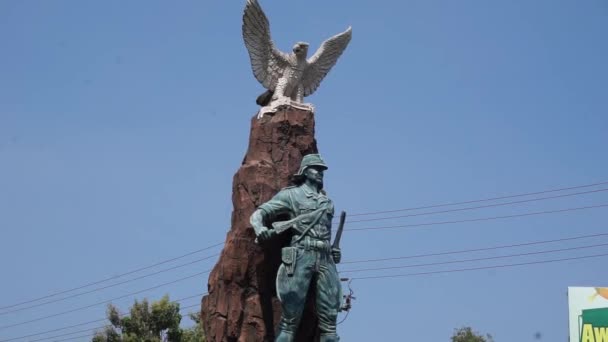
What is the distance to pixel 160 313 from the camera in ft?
73.6

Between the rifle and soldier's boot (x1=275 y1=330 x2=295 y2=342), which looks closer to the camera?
soldier's boot (x1=275 y1=330 x2=295 y2=342)

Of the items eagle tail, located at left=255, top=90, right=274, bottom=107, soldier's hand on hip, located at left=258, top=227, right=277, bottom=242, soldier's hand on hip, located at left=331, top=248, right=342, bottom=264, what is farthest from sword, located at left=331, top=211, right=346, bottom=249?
eagle tail, located at left=255, top=90, right=274, bottom=107

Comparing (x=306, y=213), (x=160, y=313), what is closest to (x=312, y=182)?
(x=306, y=213)

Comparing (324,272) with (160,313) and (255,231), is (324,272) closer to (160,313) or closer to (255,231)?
(255,231)

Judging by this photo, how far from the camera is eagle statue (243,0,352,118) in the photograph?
1330cm

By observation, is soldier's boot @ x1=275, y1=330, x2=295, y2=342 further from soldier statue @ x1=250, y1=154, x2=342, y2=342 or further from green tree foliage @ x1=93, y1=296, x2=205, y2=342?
green tree foliage @ x1=93, y1=296, x2=205, y2=342

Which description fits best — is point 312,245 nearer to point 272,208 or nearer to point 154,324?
point 272,208

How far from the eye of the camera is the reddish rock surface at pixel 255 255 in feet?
40.0

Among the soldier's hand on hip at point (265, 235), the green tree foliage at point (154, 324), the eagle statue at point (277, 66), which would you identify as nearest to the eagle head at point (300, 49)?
the eagle statue at point (277, 66)

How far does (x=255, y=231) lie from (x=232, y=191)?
1.20 meters

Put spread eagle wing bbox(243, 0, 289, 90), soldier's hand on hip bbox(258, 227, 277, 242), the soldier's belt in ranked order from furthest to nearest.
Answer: spread eagle wing bbox(243, 0, 289, 90)
the soldier's belt
soldier's hand on hip bbox(258, 227, 277, 242)

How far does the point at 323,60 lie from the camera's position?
14117mm

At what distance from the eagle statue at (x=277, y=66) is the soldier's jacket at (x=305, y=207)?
1.40m

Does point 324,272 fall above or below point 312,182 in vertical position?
below
